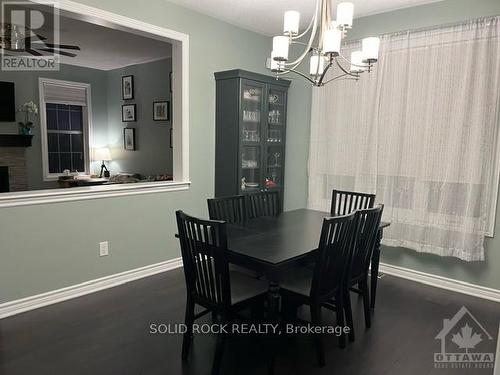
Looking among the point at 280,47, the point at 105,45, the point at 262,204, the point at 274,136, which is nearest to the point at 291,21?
the point at 280,47

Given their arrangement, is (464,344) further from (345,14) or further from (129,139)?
(129,139)

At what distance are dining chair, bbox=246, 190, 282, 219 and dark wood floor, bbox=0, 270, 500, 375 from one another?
973 millimetres

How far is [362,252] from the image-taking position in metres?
2.46

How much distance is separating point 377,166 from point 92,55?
15.8 ft

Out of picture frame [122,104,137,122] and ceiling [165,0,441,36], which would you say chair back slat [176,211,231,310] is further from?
picture frame [122,104,137,122]

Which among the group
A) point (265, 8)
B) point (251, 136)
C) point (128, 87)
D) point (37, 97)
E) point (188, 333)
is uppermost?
point (265, 8)

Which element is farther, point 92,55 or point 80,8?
point 92,55

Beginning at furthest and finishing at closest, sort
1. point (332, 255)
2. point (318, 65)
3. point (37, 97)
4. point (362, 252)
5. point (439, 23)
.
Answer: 1. point (37, 97)
2. point (439, 23)
3. point (362, 252)
4. point (318, 65)
5. point (332, 255)

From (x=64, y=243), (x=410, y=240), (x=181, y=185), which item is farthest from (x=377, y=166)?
(x=64, y=243)

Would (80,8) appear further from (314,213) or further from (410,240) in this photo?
(410,240)

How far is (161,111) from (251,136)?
254 centimetres

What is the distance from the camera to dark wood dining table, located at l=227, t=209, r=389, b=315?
6.34 ft

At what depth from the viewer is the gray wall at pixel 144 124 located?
19.7 ft

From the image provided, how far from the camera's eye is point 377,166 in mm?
3730
